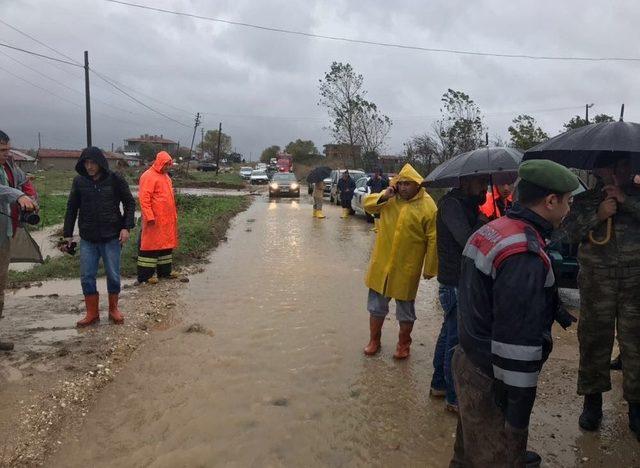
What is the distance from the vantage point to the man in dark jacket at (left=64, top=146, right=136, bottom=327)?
5785 mm

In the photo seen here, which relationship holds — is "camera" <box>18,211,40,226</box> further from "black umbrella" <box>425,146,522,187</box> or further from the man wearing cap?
the man wearing cap

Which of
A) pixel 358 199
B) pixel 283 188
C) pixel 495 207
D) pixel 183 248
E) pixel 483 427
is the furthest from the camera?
pixel 283 188

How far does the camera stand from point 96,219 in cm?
578

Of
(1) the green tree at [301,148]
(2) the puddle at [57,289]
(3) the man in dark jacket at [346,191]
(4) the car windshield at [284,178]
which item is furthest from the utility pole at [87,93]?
(1) the green tree at [301,148]

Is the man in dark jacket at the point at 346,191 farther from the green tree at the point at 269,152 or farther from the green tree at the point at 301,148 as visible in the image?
the green tree at the point at 269,152

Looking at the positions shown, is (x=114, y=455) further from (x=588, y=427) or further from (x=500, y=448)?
(x=588, y=427)

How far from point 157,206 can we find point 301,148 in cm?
8269

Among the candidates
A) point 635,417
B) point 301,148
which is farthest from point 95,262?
point 301,148

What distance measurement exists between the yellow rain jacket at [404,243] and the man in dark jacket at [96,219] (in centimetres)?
282

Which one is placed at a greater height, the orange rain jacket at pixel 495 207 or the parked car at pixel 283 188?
the orange rain jacket at pixel 495 207

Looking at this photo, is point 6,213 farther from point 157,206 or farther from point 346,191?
point 346,191

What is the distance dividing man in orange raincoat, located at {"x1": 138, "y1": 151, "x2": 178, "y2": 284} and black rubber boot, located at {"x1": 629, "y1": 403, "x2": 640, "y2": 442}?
621 cm

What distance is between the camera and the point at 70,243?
19.8 feet

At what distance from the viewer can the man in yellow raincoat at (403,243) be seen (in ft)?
15.3
